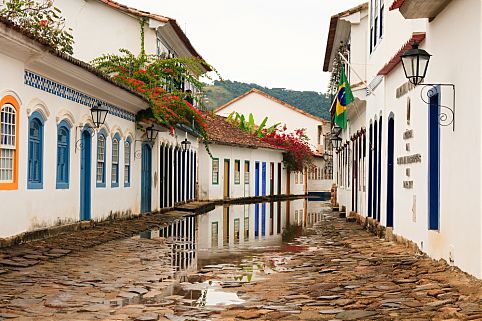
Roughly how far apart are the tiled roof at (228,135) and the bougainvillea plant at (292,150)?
104 inches

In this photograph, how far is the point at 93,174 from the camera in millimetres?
17484

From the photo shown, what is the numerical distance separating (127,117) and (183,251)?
8.47 meters

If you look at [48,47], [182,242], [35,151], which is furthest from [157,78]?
[48,47]

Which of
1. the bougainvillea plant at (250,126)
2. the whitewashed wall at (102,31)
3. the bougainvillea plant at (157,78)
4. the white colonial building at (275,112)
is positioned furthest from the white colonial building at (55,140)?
the white colonial building at (275,112)

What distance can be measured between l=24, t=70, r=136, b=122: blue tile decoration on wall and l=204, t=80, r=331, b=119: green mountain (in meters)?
59.2

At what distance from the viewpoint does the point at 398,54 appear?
42.0ft

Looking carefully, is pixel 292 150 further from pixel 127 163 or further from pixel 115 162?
pixel 115 162

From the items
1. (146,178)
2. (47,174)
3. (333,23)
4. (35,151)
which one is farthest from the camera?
(333,23)

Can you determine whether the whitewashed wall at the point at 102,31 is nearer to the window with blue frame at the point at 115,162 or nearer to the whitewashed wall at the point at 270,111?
the window with blue frame at the point at 115,162

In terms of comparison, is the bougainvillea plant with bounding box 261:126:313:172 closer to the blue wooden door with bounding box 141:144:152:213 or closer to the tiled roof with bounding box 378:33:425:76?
the blue wooden door with bounding box 141:144:152:213

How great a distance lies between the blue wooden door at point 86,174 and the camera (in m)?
16.8

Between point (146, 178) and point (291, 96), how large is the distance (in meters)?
70.4

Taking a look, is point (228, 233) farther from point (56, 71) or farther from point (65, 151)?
point (56, 71)

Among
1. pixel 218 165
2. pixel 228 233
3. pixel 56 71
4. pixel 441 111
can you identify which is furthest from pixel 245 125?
pixel 441 111
